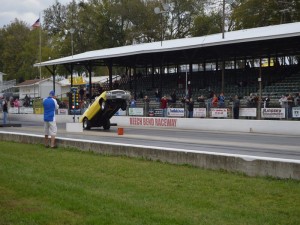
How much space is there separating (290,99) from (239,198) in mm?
18103

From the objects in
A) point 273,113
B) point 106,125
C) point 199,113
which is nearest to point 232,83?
point 199,113

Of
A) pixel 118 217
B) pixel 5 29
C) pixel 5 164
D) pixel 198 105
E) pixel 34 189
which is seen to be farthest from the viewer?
pixel 5 29

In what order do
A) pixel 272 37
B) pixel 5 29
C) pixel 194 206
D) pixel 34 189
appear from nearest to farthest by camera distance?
1. pixel 194 206
2. pixel 34 189
3. pixel 272 37
4. pixel 5 29

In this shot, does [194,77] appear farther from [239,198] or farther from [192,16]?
[239,198]

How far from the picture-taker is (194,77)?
45625mm

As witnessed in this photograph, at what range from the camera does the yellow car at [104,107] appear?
22.9 metres

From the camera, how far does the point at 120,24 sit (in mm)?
77625

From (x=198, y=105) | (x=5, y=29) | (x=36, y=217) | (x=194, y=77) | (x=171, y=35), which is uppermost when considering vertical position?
(x=5, y=29)

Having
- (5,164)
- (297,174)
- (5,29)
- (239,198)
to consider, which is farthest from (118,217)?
(5,29)

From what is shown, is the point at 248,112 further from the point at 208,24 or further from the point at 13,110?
the point at 208,24

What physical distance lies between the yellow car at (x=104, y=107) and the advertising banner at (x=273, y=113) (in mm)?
7249

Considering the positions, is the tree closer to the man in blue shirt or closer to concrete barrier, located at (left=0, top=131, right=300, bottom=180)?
the man in blue shirt

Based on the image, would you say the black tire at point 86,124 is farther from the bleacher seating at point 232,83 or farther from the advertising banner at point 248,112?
the advertising banner at point 248,112

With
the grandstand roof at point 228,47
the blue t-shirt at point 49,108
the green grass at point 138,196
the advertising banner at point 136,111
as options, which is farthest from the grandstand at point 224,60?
the green grass at point 138,196
